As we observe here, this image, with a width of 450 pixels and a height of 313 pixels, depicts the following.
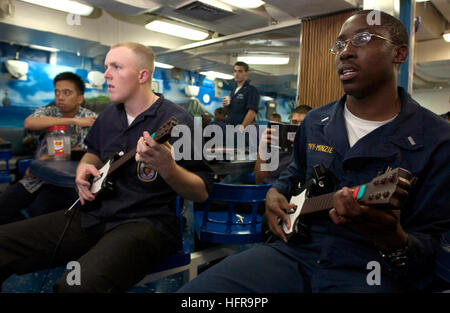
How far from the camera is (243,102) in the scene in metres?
5.15

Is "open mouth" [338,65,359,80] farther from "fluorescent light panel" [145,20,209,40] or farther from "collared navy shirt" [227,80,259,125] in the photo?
"fluorescent light panel" [145,20,209,40]

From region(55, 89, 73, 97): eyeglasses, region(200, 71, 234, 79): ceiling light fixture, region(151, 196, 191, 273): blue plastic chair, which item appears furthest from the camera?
region(200, 71, 234, 79): ceiling light fixture

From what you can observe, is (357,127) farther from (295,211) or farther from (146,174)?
(146,174)

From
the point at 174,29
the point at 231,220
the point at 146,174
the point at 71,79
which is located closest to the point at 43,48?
the point at 174,29

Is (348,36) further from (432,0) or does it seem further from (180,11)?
(432,0)

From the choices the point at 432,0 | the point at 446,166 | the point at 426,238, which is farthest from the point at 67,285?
the point at 432,0

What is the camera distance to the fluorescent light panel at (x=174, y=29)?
6531mm

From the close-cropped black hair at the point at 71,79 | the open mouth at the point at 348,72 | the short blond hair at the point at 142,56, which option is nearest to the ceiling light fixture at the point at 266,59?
the close-cropped black hair at the point at 71,79

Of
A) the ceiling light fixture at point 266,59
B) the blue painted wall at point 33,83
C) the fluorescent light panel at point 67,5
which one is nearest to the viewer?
the fluorescent light panel at point 67,5

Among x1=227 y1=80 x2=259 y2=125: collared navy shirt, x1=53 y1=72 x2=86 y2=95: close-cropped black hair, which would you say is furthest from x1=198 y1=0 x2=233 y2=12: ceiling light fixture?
x1=53 y1=72 x2=86 y2=95: close-cropped black hair

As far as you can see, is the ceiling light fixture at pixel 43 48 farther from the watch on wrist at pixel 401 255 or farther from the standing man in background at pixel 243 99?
the watch on wrist at pixel 401 255

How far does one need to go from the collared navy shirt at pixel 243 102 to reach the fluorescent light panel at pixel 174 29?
2507mm

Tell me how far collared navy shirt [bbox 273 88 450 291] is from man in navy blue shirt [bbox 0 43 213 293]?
0.64m

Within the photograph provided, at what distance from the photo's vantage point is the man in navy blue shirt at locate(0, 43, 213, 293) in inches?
50.7
